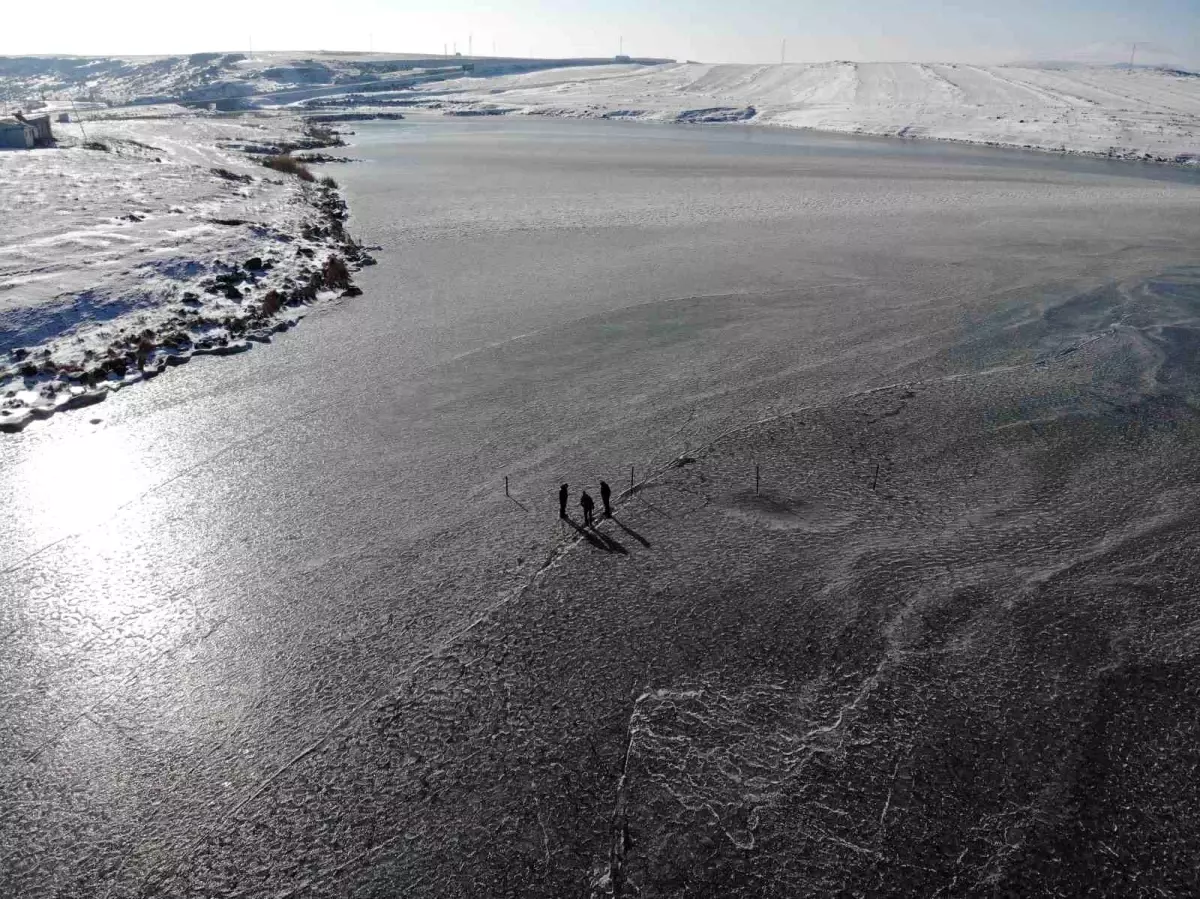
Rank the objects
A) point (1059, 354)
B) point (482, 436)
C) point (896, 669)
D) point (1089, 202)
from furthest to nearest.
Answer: point (1089, 202)
point (1059, 354)
point (482, 436)
point (896, 669)

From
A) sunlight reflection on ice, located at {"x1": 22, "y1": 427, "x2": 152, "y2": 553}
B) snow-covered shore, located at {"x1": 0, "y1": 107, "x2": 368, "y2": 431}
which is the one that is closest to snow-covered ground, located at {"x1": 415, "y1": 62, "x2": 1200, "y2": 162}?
snow-covered shore, located at {"x1": 0, "y1": 107, "x2": 368, "y2": 431}

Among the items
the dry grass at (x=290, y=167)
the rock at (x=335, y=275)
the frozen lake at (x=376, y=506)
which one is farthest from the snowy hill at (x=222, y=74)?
the frozen lake at (x=376, y=506)

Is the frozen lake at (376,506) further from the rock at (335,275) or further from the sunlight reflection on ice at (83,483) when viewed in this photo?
the rock at (335,275)

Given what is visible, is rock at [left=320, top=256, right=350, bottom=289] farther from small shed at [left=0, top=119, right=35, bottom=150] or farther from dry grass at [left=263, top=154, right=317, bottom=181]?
small shed at [left=0, top=119, right=35, bottom=150]

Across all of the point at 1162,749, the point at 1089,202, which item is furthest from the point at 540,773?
the point at 1089,202

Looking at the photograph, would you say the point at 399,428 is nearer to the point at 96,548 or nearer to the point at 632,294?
the point at 96,548
